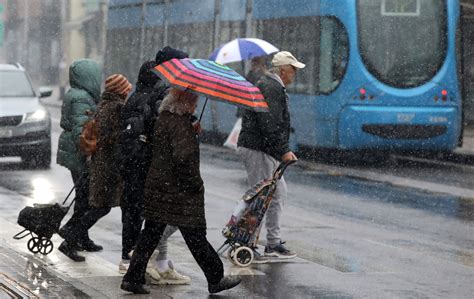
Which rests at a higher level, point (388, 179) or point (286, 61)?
point (286, 61)

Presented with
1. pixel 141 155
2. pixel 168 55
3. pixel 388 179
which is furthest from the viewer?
pixel 388 179

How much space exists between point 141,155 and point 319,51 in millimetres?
12965

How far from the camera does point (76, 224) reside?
11.2 meters

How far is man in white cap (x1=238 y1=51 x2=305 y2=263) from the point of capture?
11.0m

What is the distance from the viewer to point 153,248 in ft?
30.1

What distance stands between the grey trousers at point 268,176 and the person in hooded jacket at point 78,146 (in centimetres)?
130

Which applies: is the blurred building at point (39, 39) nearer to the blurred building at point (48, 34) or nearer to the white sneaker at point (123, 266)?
the blurred building at point (48, 34)

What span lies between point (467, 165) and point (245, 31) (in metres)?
5.14

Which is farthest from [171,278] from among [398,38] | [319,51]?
[398,38]

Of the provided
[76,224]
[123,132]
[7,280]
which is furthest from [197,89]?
[76,224]

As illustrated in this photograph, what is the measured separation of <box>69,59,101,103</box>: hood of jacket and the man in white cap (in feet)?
4.47

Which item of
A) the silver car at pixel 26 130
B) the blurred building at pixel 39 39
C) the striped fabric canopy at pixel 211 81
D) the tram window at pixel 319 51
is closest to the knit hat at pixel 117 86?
the striped fabric canopy at pixel 211 81

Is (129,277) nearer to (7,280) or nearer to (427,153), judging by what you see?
(7,280)

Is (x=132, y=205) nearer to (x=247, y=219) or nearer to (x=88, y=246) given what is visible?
(x=247, y=219)
